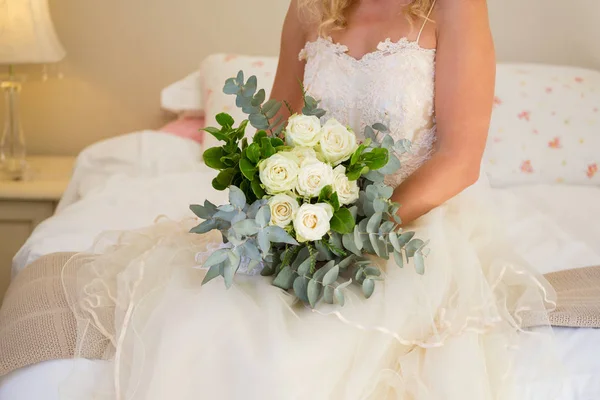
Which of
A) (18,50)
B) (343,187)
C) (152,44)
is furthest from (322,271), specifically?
(152,44)

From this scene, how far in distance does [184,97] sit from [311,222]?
164 centimetres

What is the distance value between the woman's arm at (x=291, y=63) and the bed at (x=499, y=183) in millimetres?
352

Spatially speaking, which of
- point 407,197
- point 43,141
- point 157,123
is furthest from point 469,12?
point 43,141

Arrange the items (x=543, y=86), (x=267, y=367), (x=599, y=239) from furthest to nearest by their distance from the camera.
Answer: (x=543, y=86) → (x=599, y=239) → (x=267, y=367)

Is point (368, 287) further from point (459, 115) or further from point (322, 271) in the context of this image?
point (459, 115)

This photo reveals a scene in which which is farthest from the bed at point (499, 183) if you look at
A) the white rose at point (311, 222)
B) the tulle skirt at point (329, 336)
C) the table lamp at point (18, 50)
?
the white rose at point (311, 222)

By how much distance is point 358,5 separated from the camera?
172 cm

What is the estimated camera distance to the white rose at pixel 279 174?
1.16 m

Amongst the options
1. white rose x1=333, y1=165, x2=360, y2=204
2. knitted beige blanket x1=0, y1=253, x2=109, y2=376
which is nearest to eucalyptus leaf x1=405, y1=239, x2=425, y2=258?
white rose x1=333, y1=165, x2=360, y2=204

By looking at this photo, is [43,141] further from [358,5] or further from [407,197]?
[407,197]

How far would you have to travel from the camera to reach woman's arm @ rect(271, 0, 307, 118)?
1.83m

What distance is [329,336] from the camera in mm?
1156

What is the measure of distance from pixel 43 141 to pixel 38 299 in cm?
170

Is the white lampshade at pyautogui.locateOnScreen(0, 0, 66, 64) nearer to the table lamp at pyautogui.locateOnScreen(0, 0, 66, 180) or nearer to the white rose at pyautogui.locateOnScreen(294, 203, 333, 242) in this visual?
the table lamp at pyautogui.locateOnScreen(0, 0, 66, 180)
